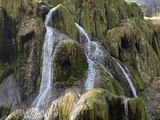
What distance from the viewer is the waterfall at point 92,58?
22516mm

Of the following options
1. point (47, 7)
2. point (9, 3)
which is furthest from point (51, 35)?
point (9, 3)

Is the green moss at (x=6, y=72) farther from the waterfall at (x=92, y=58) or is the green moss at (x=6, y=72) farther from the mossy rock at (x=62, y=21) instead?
the waterfall at (x=92, y=58)

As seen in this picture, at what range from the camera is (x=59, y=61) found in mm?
23344

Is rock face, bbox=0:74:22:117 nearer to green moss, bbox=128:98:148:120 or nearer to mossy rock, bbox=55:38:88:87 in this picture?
mossy rock, bbox=55:38:88:87

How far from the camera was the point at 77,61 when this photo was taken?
2375cm

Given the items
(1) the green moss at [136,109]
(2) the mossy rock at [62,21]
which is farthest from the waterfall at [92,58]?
(1) the green moss at [136,109]

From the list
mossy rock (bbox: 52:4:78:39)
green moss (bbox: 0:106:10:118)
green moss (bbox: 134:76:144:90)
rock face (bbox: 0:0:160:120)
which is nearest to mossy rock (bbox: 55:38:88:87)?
rock face (bbox: 0:0:160:120)

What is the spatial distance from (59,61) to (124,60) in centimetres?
1135

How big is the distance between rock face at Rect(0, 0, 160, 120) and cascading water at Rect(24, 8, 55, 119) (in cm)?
47

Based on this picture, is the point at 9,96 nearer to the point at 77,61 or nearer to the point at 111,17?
the point at 77,61

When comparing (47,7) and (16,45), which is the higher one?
(47,7)

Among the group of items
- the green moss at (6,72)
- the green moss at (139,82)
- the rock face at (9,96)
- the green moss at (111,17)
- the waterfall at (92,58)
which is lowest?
the green moss at (139,82)

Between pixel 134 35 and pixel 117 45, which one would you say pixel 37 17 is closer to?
pixel 117 45

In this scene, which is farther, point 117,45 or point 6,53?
point 117,45
